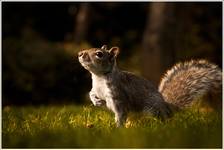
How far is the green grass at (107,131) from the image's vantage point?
597 cm

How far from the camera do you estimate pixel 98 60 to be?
22.9 feet

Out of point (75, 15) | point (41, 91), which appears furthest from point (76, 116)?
point (75, 15)

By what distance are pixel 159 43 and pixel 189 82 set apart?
21.7 feet

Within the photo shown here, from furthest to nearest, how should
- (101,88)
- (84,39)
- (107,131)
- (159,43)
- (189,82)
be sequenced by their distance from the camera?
1. (84,39)
2. (159,43)
3. (189,82)
4. (101,88)
5. (107,131)

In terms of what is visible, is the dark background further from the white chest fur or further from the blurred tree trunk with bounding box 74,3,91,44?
the white chest fur

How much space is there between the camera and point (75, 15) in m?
21.4

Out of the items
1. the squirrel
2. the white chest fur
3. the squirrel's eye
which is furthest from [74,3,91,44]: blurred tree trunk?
the squirrel's eye

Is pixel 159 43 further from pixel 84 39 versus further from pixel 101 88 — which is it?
pixel 101 88

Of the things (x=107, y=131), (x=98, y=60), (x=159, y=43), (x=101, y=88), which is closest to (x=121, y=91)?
(x=101, y=88)

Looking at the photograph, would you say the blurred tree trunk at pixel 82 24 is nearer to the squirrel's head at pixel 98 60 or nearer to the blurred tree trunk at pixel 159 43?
the blurred tree trunk at pixel 159 43

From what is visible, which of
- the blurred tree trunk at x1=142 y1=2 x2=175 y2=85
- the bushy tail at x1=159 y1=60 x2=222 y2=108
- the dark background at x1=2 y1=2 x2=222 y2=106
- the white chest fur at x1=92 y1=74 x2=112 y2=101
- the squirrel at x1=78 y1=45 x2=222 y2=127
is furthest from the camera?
the dark background at x1=2 y1=2 x2=222 y2=106

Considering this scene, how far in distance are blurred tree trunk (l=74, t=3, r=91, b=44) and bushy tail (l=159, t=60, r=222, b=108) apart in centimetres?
1127

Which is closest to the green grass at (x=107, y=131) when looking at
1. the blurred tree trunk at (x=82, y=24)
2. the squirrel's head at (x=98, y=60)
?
the squirrel's head at (x=98, y=60)

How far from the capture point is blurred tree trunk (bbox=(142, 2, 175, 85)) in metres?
15.2
